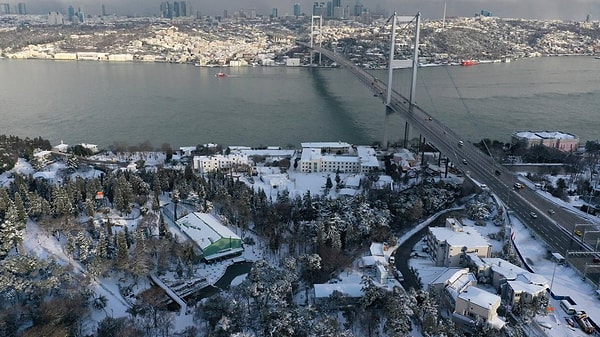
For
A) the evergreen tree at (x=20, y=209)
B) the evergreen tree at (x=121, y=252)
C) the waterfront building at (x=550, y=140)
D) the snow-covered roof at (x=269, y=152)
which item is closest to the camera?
Answer: the evergreen tree at (x=121, y=252)

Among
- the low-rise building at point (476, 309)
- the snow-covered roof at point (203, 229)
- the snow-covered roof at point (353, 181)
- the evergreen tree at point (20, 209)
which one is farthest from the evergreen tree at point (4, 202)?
the low-rise building at point (476, 309)

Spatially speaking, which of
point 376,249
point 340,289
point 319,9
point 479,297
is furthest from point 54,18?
point 479,297

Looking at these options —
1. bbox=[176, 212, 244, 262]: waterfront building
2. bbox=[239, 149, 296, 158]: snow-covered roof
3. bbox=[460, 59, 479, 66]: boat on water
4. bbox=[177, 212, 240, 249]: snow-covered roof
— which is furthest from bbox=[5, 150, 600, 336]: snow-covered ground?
bbox=[460, 59, 479, 66]: boat on water

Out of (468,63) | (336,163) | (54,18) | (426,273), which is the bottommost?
(426,273)

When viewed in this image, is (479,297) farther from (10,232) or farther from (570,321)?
(10,232)

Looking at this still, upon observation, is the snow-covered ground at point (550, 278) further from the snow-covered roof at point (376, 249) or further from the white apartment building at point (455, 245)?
the snow-covered roof at point (376, 249)

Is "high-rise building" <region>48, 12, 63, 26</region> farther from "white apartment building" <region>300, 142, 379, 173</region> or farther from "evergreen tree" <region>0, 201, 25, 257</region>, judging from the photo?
"evergreen tree" <region>0, 201, 25, 257</region>
